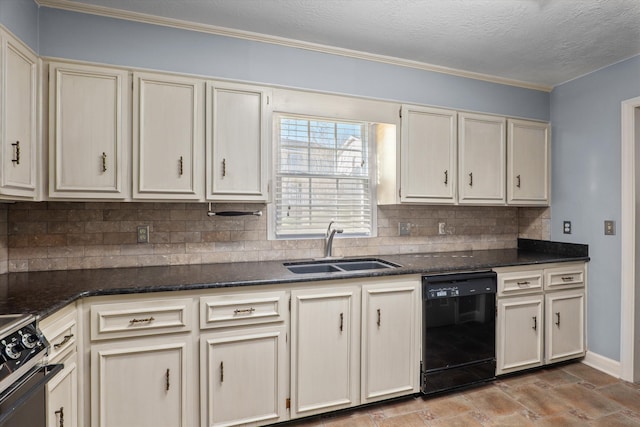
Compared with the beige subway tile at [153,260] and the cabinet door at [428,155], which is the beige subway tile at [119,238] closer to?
the beige subway tile at [153,260]

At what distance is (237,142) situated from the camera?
2232 millimetres

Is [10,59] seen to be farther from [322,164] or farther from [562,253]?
[562,253]

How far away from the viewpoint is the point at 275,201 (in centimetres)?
269

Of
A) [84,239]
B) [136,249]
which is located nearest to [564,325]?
[136,249]

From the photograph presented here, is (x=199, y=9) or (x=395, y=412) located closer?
(x=199, y=9)

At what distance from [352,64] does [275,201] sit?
122 cm

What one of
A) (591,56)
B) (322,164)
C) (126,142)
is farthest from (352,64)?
(591,56)

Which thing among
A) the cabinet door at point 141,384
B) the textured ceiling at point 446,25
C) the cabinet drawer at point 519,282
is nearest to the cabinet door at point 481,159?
the textured ceiling at point 446,25

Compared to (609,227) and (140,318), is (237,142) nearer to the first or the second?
(140,318)

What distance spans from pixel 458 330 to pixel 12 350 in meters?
2.41

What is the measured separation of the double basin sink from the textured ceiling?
5.36 feet

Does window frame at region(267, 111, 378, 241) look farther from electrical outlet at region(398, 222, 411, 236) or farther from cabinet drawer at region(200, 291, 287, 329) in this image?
cabinet drawer at region(200, 291, 287, 329)

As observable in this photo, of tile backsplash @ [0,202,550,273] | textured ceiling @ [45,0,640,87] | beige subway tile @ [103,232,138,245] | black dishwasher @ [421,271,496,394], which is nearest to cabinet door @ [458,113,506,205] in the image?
tile backsplash @ [0,202,550,273]

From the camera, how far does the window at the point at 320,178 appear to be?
8.91 ft
